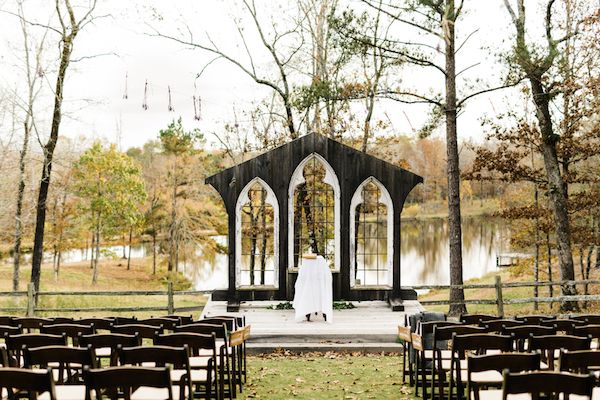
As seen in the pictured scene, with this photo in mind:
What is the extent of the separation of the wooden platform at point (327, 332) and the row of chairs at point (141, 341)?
255cm

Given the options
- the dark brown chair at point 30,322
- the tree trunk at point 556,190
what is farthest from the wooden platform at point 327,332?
the tree trunk at point 556,190

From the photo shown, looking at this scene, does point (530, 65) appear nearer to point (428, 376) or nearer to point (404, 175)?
point (404, 175)

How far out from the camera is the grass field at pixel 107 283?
2453cm

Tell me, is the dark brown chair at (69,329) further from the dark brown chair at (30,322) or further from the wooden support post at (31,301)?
the wooden support post at (31,301)

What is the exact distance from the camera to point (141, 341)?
6973 mm

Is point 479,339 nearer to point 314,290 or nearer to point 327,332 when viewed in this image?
point 327,332

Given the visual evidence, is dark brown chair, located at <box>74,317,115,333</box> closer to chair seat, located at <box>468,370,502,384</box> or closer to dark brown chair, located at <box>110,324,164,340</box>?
dark brown chair, located at <box>110,324,164,340</box>

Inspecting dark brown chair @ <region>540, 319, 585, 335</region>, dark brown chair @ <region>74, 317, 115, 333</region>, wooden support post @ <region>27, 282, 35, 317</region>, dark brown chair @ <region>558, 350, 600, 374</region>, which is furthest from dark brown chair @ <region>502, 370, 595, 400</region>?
wooden support post @ <region>27, 282, 35, 317</region>

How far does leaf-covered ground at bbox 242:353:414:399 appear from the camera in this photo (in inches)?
309

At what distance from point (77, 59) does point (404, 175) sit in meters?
11.1

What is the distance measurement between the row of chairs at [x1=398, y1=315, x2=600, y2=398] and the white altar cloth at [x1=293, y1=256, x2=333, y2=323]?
364 centimetres

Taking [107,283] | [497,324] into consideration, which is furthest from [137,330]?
[107,283]

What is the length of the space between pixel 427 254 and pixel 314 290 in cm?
2648

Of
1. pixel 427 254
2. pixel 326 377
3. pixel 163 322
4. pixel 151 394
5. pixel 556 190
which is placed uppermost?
pixel 556 190
